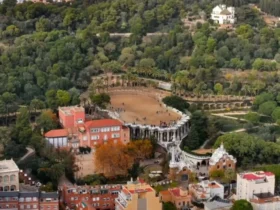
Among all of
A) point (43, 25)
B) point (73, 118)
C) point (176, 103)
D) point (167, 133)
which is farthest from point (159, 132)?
point (43, 25)

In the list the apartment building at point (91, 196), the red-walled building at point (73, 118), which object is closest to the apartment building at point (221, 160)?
the apartment building at point (91, 196)

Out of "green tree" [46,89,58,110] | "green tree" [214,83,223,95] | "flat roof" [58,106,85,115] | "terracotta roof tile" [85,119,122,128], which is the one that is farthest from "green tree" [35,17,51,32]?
"terracotta roof tile" [85,119,122,128]

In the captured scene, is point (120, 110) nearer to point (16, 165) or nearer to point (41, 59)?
point (41, 59)

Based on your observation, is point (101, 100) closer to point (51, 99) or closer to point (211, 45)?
point (51, 99)

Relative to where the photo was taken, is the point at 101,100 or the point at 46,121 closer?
the point at 46,121

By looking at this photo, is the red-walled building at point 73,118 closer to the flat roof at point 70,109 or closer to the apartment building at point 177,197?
the flat roof at point 70,109

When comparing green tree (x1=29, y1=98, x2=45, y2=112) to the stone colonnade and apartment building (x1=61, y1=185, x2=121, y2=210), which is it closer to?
the stone colonnade
